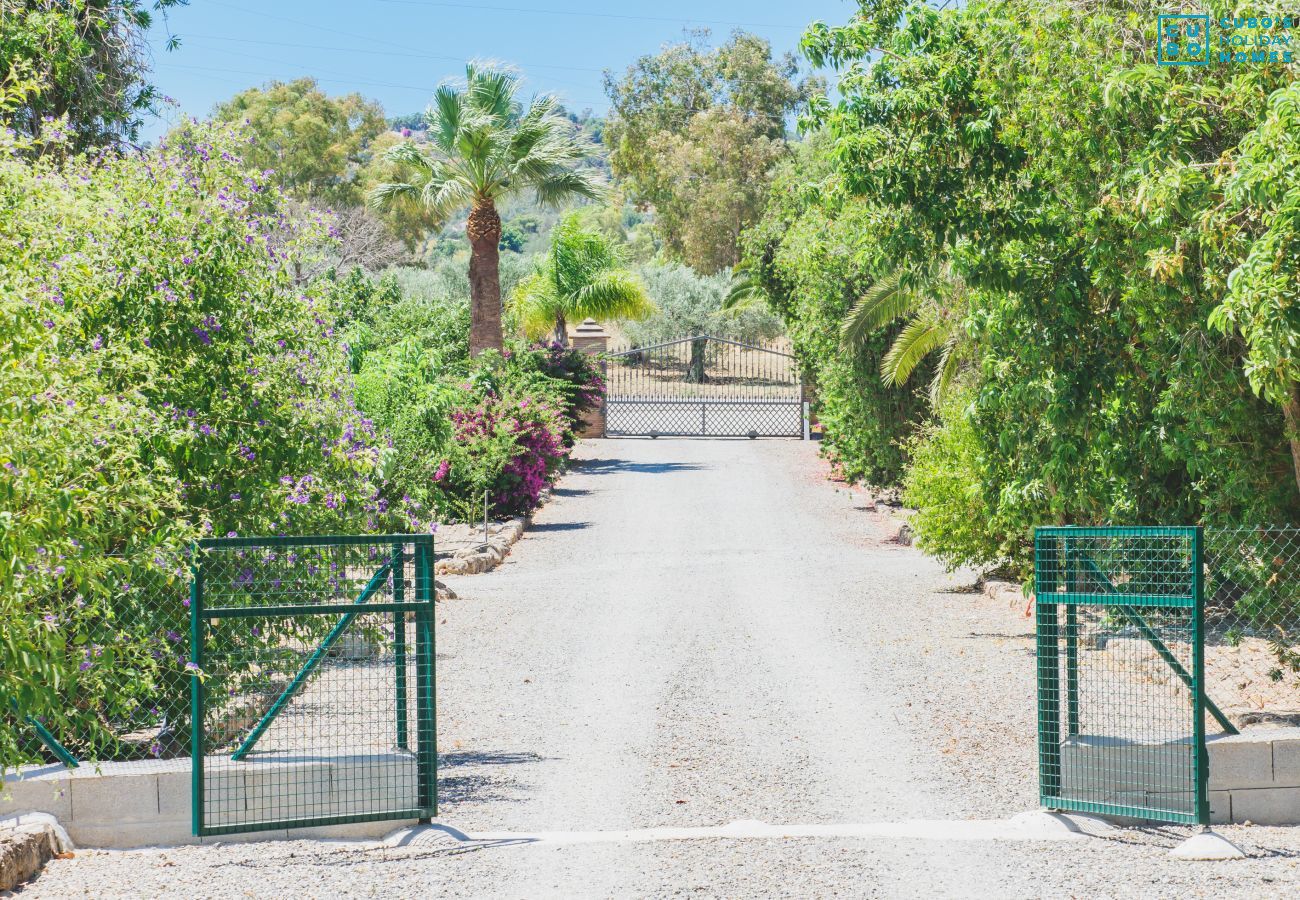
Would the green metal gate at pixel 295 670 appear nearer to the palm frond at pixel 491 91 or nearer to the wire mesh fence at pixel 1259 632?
the wire mesh fence at pixel 1259 632

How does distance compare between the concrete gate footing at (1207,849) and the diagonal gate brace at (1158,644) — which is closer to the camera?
the concrete gate footing at (1207,849)

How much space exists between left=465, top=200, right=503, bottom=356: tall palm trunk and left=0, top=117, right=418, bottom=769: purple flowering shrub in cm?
1592

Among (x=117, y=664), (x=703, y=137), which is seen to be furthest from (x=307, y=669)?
Result: (x=703, y=137)

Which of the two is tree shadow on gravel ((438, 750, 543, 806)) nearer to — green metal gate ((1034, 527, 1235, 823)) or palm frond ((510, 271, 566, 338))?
green metal gate ((1034, 527, 1235, 823))

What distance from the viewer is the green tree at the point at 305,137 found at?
54281mm

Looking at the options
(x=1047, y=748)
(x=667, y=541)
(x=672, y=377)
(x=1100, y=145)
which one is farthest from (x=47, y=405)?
(x=672, y=377)

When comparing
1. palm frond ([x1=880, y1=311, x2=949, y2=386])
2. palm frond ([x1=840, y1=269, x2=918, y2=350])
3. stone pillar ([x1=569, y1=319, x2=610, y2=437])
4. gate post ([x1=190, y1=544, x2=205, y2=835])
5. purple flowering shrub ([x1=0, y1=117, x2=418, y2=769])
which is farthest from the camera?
stone pillar ([x1=569, y1=319, x2=610, y2=437])

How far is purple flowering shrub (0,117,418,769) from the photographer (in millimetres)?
5992

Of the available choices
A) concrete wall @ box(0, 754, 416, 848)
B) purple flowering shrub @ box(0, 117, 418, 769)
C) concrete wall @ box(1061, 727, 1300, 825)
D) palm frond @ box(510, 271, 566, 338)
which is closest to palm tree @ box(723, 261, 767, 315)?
palm frond @ box(510, 271, 566, 338)

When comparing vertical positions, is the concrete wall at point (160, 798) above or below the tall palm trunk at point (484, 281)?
below

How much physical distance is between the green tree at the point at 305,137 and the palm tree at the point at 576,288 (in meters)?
19.2

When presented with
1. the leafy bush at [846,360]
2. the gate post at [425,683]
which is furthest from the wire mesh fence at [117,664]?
the leafy bush at [846,360]

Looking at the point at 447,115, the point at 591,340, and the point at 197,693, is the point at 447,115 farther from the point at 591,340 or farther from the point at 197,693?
the point at 197,693

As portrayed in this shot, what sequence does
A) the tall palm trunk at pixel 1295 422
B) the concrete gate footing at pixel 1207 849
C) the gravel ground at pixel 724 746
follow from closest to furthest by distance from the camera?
the gravel ground at pixel 724 746, the concrete gate footing at pixel 1207 849, the tall palm trunk at pixel 1295 422
